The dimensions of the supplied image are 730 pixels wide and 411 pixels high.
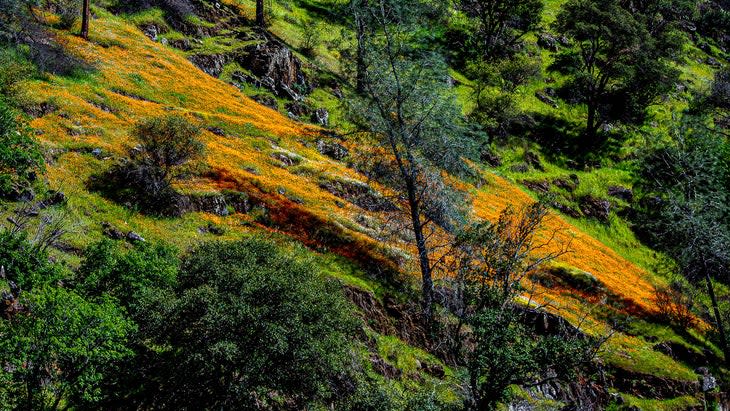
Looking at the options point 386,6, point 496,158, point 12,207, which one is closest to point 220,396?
point 12,207

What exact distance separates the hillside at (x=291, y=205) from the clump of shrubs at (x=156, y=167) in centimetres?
75

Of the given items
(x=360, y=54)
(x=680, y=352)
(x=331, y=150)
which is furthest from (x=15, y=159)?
(x=680, y=352)

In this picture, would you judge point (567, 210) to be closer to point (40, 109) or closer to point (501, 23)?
point (501, 23)

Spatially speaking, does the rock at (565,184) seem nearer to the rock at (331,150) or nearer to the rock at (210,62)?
the rock at (331,150)

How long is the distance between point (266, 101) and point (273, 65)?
21.5 feet

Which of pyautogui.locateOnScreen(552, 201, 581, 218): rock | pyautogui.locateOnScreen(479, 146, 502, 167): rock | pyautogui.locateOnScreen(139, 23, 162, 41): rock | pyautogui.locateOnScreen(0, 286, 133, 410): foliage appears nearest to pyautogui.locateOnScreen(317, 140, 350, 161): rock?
pyautogui.locateOnScreen(139, 23, 162, 41): rock

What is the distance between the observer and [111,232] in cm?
2345

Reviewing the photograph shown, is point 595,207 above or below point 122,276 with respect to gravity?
below

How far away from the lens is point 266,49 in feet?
204

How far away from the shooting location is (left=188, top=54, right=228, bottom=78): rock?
57438mm

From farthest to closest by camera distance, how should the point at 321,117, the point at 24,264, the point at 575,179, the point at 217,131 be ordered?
the point at 575,179
the point at 321,117
the point at 217,131
the point at 24,264

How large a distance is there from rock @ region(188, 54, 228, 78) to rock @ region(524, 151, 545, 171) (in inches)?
1893

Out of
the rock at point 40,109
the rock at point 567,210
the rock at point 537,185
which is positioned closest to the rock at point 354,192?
the rock at point 40,109

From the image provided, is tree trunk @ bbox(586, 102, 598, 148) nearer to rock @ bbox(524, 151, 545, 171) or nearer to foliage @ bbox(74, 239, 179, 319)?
rock @ bbox(524, 151, 545, 171)
